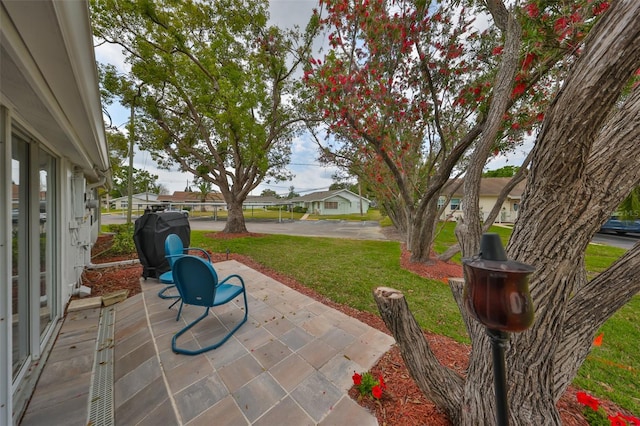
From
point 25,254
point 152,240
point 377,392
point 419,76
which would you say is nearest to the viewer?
point 377,392

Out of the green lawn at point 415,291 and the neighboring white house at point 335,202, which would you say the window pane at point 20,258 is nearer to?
the green lawn at point 415,291

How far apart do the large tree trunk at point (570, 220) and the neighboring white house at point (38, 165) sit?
2.15 m

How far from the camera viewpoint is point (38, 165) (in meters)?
2.17

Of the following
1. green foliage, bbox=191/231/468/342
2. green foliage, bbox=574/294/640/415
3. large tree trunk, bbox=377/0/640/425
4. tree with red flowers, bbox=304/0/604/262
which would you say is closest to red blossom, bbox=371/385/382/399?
large tree trunk, bbox=377/0/640/425

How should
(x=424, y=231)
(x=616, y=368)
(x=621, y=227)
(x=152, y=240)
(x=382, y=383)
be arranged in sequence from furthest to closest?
1. (x=621, y=227)
2. (x=424, y=231)
3. (x=152, y=240)
4. (x=616, y=368)
5. (x=382, y=383)

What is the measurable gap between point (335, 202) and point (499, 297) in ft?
93.6

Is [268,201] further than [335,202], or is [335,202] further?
[335,202]

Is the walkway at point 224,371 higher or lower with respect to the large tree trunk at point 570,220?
lower

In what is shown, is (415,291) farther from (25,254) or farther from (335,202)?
(335,202)

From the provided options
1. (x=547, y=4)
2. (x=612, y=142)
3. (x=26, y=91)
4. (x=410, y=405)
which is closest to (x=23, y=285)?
(x=26, y=91)

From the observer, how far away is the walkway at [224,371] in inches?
61.7

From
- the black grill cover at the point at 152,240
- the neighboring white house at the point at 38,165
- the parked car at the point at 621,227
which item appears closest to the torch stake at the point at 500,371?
the neighboring white house at the point at 38,165

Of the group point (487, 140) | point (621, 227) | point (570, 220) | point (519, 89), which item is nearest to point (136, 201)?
point (487, 140)

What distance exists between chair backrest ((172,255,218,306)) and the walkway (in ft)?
1.53
